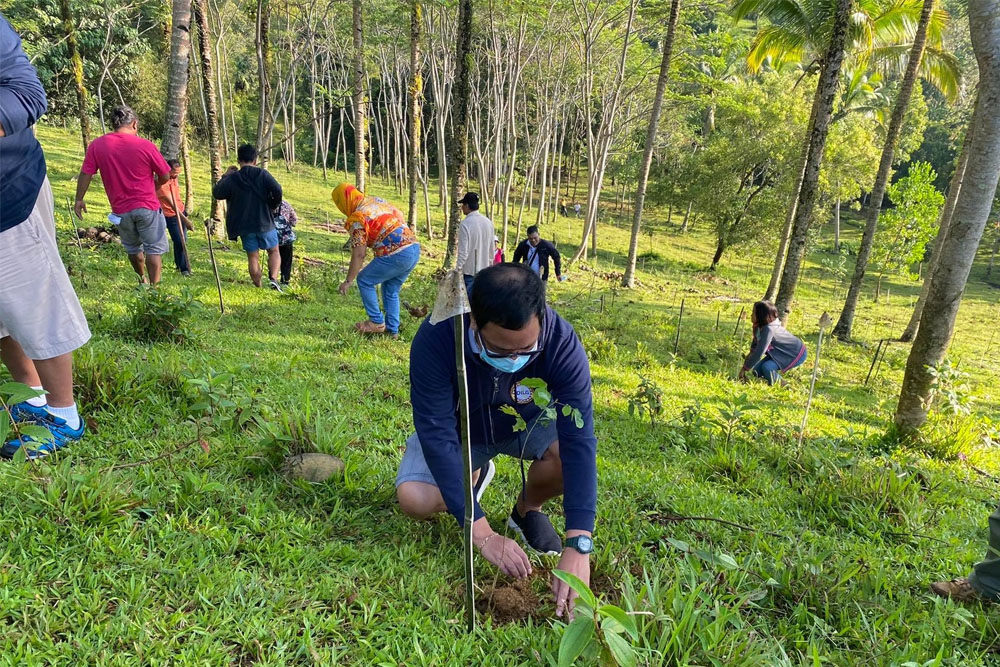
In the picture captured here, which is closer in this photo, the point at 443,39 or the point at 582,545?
the point at 582,545

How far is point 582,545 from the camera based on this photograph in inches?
80.7

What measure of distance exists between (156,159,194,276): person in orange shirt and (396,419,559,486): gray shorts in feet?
13.5

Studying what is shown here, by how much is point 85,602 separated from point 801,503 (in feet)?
11.6

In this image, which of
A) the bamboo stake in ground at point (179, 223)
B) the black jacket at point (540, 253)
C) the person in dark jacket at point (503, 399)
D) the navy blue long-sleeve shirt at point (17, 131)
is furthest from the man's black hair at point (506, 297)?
the black jacket at point (540, 253)

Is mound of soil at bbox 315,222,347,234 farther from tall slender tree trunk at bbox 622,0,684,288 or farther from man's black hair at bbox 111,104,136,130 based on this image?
man's black hair at bbox 111,104,136,130

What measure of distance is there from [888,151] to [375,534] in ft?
37.6

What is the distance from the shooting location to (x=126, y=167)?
16.8 ft

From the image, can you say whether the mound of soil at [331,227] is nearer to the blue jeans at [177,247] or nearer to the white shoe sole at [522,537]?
the blue jeans at [177,247]

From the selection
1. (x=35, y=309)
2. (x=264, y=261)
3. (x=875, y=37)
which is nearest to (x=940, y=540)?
(x=35, y=309)

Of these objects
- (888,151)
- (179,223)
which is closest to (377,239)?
(179,223)

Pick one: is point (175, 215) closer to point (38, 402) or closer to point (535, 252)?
point (38, 402)

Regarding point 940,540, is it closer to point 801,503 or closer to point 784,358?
point 801,503

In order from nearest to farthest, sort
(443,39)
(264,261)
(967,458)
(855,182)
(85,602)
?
(85,602), (967,458), (264,261), (443,39), (855,182)

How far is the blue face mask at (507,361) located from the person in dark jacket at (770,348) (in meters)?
4.95
